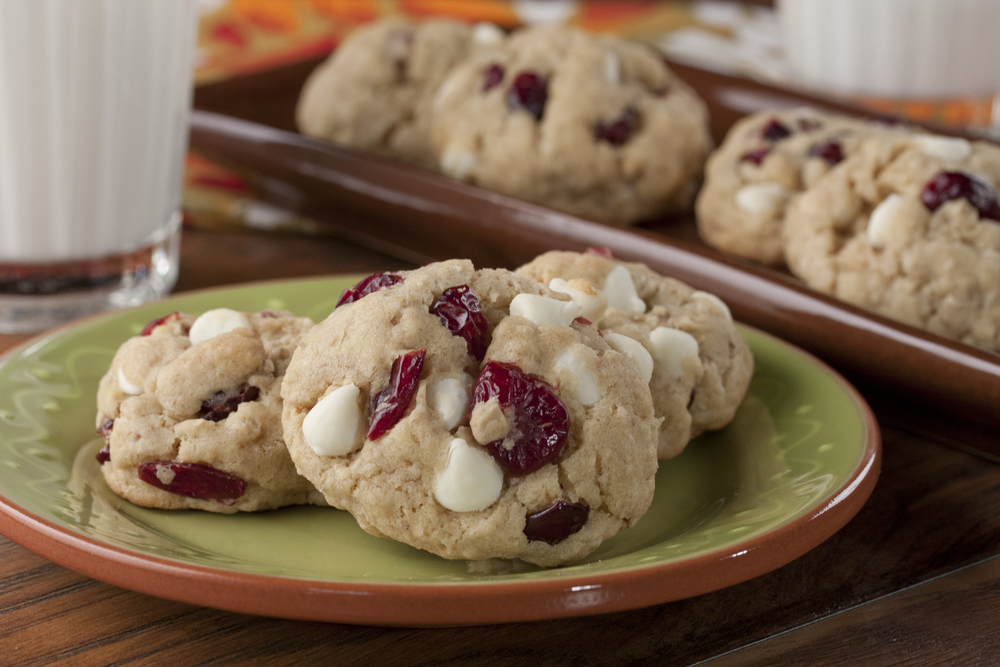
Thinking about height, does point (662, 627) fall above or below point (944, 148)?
below

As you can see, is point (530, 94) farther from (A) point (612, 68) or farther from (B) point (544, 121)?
(A) point (612, 68)

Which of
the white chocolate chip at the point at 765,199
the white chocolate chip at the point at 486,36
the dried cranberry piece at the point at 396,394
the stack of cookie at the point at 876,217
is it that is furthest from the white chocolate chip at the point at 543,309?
the white chocolate chip at the point at 486,36

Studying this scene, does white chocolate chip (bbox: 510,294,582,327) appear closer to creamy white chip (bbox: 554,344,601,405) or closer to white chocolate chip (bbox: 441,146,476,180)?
creamy white chip (bbox: 554,344,601,405)

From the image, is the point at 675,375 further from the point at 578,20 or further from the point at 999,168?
the point at 578,20

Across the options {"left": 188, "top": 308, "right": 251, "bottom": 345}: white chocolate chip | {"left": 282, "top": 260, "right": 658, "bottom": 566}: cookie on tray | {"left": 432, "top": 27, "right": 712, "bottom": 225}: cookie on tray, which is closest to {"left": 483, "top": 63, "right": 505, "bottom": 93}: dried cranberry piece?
{"left": 432, "top": 27, "right": 712, "bottom": 225}: cookie on tray

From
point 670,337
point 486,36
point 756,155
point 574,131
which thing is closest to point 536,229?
point 574,131

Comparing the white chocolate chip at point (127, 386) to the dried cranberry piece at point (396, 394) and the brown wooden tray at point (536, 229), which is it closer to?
the dried cranberry piece at point (396, 394)
